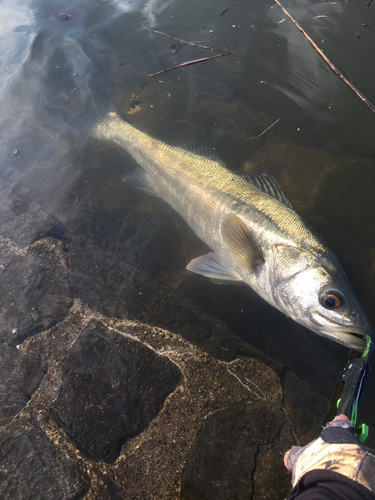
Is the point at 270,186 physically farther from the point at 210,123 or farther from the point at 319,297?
the point at 210,123

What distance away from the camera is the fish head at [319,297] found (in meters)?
2.13

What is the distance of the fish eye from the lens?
2195 millimetres

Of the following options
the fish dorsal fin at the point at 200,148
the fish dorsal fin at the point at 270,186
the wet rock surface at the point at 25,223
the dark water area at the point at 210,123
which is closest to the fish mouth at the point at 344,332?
the dark water area at the point at 210,123

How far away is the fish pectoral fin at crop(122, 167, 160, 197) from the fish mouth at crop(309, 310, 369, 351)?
2.47 meters

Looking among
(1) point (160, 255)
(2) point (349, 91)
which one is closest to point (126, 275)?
(1) point (160, 255)

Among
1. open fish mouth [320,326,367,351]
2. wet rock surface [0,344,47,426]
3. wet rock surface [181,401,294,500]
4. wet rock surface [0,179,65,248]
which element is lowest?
wet rock surface [181,401,294,500]

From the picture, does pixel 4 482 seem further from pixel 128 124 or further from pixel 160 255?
pixel 128 124

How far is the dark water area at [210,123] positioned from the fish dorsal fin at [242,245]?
0.60m

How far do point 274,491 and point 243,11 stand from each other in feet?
22.9

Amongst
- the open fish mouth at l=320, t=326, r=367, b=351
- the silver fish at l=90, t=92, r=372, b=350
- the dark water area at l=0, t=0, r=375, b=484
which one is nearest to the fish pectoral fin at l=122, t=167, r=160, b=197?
the silver fish at l=90, t=92, r=372, b=350

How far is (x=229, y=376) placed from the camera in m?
2.45

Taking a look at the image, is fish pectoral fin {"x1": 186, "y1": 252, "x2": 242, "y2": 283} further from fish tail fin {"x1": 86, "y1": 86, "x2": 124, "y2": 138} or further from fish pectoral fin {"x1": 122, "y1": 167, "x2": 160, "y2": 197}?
fish tail fin {"x1": 86, "y1": 86, "x2": 124, "y2": 138}

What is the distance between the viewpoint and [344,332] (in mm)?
2141

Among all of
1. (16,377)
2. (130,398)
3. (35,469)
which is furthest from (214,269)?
(35,469)
